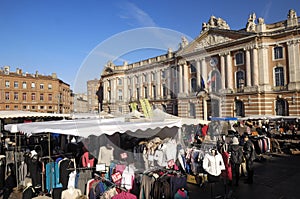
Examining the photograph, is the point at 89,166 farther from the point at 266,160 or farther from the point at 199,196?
the point at 266,160

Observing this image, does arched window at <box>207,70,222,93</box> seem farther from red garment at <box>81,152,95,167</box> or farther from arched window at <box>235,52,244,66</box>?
red garment at <box>81,152,95,167</box>

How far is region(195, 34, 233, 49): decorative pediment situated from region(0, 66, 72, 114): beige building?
3465 cm

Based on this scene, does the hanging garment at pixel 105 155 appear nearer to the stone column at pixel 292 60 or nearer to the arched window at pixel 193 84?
the stone column at pixel 292 60

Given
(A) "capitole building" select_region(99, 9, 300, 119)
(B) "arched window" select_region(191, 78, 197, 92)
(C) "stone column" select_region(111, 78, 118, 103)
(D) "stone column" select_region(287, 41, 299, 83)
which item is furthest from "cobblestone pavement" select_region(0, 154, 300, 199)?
(C) "stone column" select_region(111, 78, 118, 103)

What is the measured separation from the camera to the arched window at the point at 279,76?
28.8 m

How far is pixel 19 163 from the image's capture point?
9898 mm

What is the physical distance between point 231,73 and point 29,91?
4770 centimetres

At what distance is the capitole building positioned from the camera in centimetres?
2789

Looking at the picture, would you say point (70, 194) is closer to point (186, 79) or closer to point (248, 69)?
point (248, 69)

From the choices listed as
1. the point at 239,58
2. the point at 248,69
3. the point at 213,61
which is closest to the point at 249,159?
the point at 248,69

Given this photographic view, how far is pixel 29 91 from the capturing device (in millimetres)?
58000

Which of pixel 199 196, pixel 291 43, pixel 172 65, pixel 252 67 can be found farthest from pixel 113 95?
pixel 199 196

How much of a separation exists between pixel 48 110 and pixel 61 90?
27.2ft

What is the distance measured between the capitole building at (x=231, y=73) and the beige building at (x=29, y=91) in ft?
84.8
